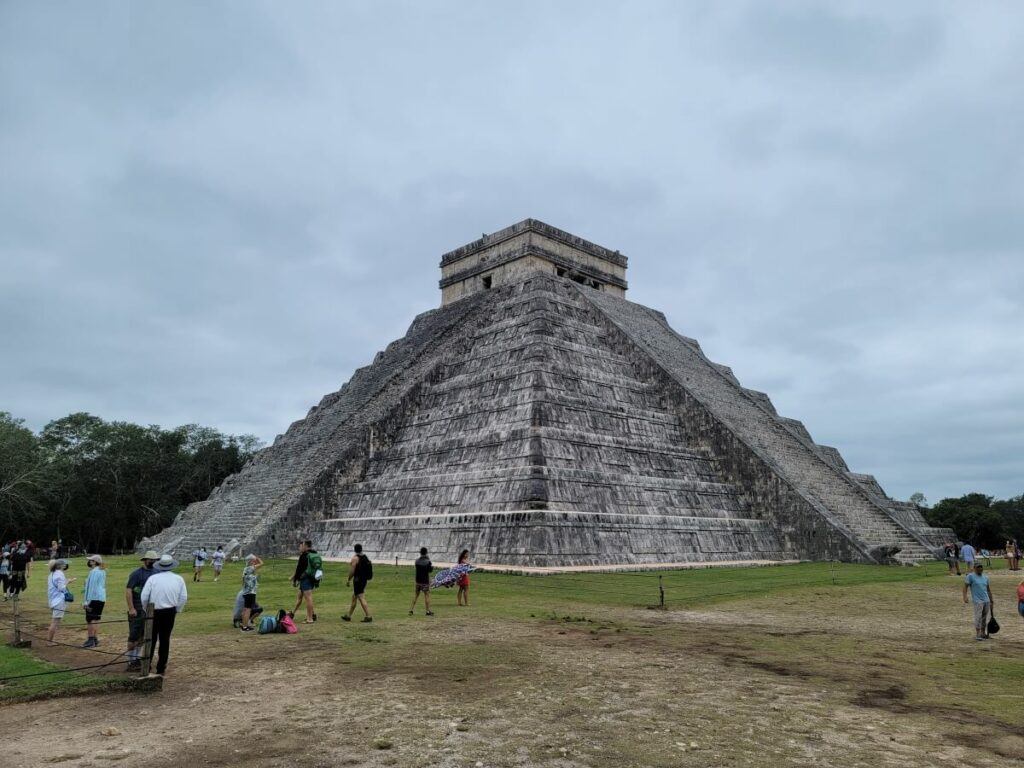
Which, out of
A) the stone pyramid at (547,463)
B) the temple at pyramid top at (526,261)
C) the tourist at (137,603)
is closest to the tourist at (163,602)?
the tourist at (137,603)

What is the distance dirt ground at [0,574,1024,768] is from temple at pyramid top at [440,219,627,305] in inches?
1050

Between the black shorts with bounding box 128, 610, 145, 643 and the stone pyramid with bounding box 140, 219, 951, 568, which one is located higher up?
the stone pyramid with bounding box 140, 219, 951, 568

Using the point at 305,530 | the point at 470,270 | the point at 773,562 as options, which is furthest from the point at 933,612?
the point at 470,270

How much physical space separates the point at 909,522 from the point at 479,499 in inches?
862

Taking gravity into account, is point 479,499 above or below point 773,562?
above

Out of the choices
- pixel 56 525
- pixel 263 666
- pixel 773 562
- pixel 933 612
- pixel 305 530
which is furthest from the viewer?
pixel 56 525

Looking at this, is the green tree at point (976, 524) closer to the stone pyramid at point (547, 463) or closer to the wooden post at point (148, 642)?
the stone pyramid at point (547, 463)

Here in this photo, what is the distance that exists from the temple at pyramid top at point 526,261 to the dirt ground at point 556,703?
26.7m

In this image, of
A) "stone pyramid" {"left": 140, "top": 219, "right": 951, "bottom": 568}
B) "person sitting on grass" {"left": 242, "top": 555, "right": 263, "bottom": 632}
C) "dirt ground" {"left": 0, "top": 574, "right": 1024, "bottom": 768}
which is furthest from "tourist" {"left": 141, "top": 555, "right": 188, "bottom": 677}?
"stone pyramid" {"left": 140, "top": 219, "right": 951, "bottom": 568}

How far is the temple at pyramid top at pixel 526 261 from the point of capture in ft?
120

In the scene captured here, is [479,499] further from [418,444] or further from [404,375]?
[404,375]

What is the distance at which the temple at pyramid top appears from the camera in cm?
3656

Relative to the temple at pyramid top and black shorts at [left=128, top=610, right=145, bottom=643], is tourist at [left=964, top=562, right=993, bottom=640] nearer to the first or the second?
black shorts at [left=128, top=610, right=145, bottom=643]

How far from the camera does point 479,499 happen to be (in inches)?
909
